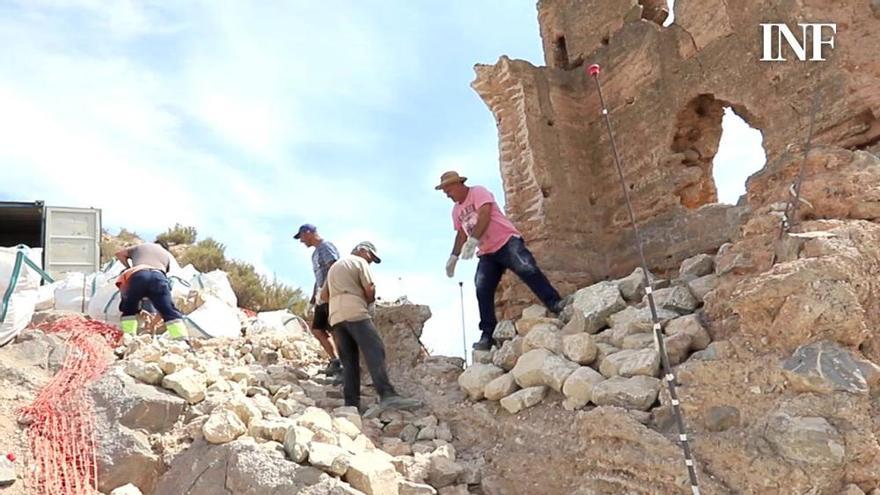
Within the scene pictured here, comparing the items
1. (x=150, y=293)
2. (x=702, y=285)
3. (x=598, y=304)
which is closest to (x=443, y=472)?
(x=598, y=304)

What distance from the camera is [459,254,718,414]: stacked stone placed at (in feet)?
14.7

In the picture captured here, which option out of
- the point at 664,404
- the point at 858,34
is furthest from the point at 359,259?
the point at 858,34

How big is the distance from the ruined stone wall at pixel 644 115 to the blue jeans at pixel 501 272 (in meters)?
0.76

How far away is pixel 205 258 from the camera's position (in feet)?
60.9

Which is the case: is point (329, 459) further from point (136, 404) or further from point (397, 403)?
point (136, 404)

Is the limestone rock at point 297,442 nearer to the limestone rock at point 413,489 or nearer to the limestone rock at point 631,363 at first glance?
the limestone rock at point 413,489

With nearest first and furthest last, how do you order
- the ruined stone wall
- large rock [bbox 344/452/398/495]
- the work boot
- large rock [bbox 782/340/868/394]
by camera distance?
large rock [bbox 782/340/868/394] → large rock [bbox 344/452/398/495] → the ruined stone wall → the work boot

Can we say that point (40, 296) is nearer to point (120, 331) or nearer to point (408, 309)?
point (120, 331)

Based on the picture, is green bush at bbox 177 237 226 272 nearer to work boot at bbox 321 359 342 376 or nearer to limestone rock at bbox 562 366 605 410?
work boot at bbox 321 359 342 376

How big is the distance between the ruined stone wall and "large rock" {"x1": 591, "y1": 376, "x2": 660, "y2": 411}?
251cm

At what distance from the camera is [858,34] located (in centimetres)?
591

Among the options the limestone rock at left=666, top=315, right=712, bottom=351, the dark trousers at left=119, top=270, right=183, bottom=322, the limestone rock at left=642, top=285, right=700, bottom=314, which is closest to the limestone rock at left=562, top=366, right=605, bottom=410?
the limestone rock at left=666, top=315, right=712, bottom=351

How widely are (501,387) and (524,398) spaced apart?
0.99 ft

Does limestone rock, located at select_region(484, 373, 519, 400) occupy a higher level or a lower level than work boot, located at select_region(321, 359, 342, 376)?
lower
